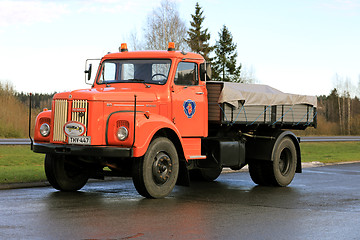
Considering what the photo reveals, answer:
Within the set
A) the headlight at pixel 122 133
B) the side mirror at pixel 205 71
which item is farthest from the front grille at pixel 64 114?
the side mirror at pixel 205 71

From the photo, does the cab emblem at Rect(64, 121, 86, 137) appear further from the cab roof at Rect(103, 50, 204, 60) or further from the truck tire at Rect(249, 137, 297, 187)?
the truck tire at Rect(249, 137, 297, 187)

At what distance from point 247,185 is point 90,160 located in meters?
4.66

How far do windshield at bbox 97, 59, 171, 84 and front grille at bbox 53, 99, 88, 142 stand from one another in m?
1.67

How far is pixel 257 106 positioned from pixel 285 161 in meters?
1.80

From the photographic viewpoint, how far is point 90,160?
10781 millimetres

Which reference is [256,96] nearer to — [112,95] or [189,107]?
[189,107]

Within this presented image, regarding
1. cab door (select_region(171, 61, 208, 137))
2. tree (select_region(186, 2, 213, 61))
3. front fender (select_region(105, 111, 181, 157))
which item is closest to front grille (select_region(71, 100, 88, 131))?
front fender (select_region(105, 111, 181, 157))

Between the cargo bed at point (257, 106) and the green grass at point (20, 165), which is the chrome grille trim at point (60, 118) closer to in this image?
the green grass at point (20, 165)

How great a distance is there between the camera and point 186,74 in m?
12.0

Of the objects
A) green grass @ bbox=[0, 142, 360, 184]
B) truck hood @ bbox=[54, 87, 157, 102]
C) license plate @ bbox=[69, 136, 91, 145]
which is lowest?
green grass @ bbox=[0, 142, 360, 184]

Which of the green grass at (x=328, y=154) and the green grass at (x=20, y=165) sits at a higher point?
the green grass at (x=20, y=165)

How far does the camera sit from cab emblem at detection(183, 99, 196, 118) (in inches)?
465

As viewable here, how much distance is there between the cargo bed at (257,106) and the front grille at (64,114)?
3.28 metres

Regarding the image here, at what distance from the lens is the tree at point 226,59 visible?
6981cm
